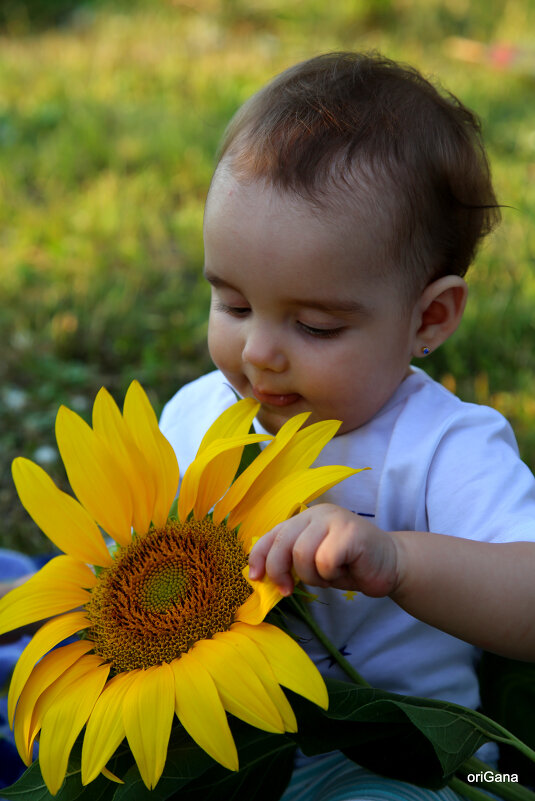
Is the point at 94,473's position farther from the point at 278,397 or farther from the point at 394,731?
the point at 394,731

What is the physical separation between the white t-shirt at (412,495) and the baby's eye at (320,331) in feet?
0.61

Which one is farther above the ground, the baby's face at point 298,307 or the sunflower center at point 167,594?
the baby's face at point 298,307

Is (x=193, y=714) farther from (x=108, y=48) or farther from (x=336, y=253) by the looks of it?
(x=108, y=48)

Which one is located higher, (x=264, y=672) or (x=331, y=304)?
(x=331, y=304)

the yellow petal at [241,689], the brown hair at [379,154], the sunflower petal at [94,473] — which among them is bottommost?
the yellow petal at [241,689]

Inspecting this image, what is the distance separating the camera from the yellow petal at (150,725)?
2.97 feet

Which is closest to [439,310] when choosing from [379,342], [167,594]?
[379,342]

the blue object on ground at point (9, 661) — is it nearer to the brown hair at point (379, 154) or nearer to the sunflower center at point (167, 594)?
the sunflower center at point (167, 594)

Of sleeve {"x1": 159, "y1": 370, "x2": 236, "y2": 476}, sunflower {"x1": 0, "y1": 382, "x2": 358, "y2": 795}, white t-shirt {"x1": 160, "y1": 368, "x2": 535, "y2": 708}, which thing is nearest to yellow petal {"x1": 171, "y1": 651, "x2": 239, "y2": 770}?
sunflower {"x1": 0, "y1": 382, "x2": 358, "y2": 795}

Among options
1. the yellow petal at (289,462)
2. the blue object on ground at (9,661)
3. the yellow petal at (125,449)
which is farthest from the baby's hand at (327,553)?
the blue object on ground at (9,661)

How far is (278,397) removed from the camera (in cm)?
123

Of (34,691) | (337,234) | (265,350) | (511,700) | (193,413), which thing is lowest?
(511,700)

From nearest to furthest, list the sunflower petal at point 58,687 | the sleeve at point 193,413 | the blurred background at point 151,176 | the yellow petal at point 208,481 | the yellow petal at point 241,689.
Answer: the yellow petal at point 241,689, the sunflower petal at point 58,687, the yellow petal at point 208,481, the sleeve at point 193,413, the blurred background at point 151,176

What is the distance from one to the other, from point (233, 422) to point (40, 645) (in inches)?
14.7
